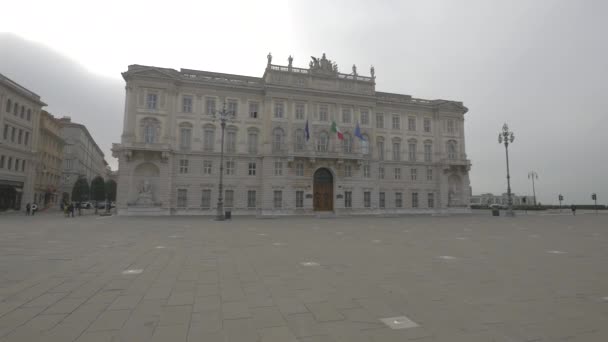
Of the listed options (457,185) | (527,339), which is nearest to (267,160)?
(457,185)

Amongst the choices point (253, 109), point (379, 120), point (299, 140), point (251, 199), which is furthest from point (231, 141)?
point (379, 120)

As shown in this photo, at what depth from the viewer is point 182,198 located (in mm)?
35969

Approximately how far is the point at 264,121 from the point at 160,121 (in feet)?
39.8

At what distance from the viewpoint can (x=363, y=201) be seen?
1599 inches

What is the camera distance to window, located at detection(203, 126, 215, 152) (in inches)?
1459

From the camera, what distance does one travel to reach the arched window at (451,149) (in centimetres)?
4609

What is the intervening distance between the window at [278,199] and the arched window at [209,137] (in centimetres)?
954

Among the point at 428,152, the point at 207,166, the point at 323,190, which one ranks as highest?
the point at 428,152

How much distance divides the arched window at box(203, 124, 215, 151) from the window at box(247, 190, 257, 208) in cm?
710

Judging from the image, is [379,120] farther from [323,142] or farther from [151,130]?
[151,130]

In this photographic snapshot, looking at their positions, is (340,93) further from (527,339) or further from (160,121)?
(527,339)

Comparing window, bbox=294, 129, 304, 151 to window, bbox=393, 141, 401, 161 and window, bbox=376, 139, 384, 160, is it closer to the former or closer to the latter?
window, bbox=376, 139, 384, 160

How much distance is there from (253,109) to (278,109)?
3.25 metres

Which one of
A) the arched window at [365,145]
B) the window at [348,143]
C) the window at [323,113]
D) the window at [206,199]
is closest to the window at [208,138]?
the window at [206,199]
